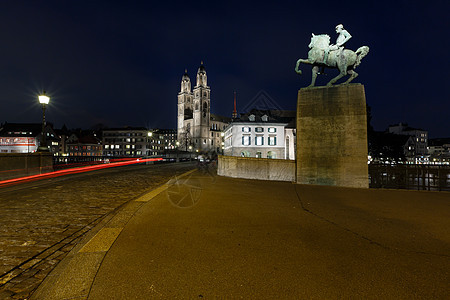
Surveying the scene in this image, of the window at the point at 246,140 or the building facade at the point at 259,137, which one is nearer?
the building facade at the point at 259,137

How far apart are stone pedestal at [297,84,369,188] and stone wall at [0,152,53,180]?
1701 cm

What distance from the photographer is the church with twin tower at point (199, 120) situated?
12150cm

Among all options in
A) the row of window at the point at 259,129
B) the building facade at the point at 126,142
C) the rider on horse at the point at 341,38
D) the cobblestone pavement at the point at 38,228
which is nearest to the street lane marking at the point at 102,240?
the cobblestone pavement at the point at 38,228

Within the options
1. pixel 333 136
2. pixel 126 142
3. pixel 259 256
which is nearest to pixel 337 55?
pixel 333 136

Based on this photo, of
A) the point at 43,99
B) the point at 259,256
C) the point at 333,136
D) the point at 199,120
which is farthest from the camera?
the point at 199,120

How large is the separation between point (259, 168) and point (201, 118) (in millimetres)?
110259

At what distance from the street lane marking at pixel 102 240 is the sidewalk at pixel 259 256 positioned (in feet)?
0.06

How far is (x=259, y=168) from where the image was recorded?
14562 millimetres

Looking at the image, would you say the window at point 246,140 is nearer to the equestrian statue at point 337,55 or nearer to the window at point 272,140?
the window at point 272,140

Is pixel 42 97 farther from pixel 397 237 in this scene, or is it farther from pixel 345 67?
pixel 397 237

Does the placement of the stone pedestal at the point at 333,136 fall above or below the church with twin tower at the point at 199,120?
below

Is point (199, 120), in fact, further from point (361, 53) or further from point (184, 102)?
point (361, 53)

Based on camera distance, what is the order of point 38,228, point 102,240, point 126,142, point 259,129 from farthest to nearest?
point 126,142 → point 259,129 → point 38,228 → point 102,240

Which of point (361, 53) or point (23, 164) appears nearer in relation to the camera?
point (361, 53)
